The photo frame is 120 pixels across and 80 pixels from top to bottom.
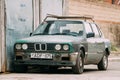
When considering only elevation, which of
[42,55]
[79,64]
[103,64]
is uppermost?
[42,55]

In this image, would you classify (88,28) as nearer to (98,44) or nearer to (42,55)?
(98,44)

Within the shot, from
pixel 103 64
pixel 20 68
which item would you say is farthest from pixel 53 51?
pixel 103 64

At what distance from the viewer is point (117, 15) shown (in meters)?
36.8

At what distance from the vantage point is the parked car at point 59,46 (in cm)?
1563

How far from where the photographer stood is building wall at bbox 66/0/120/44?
30.5 meters

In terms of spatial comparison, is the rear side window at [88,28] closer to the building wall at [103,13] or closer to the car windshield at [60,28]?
the car windshield at [60,28]

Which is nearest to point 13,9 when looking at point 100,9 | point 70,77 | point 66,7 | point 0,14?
point 0,14

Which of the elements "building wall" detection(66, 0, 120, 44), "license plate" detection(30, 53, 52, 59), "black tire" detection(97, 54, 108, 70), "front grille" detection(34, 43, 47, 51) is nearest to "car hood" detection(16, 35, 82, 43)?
"front grille" detection(34, 43, 47, 51)

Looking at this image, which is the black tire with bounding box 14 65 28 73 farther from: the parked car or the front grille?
the front grille

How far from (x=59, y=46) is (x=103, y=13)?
62.2ft

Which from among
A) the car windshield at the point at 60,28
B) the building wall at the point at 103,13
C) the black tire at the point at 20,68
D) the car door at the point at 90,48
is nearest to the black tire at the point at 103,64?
the car door at the point at 90,48

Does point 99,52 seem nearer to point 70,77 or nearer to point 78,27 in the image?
point 78,27

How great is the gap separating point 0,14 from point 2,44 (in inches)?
31.6

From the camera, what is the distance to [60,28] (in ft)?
55.8
